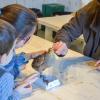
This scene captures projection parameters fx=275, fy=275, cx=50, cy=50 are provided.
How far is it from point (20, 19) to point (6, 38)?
0.95 feet

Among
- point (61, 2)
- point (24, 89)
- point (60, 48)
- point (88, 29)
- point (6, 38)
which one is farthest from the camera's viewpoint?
point (61, 2)

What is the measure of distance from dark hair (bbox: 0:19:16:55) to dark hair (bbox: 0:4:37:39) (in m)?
0.23

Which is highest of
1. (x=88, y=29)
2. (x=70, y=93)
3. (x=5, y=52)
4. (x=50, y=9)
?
(x=5, y=52)

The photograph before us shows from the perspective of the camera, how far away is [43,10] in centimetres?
386

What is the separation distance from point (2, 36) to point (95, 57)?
906 mm

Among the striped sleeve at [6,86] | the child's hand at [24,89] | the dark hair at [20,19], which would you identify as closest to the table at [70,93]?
the child's hand at [24,89]

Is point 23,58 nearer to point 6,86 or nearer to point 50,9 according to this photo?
point 6,86

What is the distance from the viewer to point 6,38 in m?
1.00

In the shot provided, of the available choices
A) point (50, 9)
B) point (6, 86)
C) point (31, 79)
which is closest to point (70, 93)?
point (31, 79)

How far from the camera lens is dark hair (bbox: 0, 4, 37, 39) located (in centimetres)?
127

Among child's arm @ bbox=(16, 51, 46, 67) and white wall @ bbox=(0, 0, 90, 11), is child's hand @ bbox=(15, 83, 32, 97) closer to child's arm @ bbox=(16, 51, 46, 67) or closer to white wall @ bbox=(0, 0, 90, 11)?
child's arm @ bbox=(16, 51, 46, 67)

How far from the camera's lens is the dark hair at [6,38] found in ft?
3.26

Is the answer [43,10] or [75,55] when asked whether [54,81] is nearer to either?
[75,55]

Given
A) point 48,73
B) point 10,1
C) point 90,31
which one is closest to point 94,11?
point 90,31
